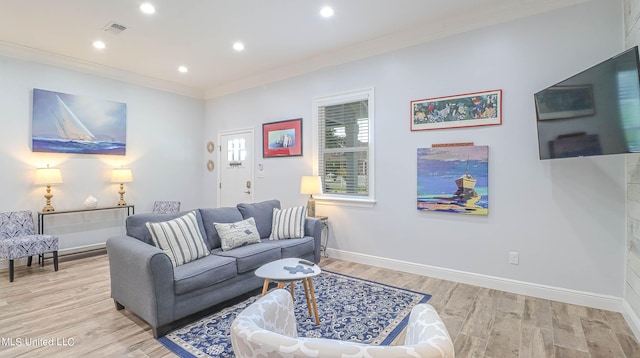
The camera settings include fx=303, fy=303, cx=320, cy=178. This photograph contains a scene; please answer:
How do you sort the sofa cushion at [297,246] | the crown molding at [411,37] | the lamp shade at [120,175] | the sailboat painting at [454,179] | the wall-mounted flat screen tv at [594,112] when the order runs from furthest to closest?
the lamp shade at [120,175] < the sofa cushion at [297,246] < the sailboat painting at [454,179] < the crown molding at [411,37] < the wall-mounted flat screen tv at [594,112]

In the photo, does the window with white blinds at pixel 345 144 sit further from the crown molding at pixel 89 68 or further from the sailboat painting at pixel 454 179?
the crown molding at pixel 89 68

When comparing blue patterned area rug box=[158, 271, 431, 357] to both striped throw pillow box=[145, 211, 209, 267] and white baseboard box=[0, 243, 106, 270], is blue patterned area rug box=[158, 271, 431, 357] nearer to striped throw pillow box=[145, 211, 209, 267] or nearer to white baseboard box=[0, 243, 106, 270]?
striped throw pillow box=[145, 211, 209, 267]

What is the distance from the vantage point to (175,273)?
244 cm

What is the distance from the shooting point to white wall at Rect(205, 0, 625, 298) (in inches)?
108

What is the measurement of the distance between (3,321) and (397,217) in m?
3.94

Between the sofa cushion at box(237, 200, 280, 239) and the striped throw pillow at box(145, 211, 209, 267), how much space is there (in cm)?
78

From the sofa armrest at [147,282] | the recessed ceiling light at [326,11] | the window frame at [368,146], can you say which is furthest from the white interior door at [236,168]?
the sofa armrest at [147,282]

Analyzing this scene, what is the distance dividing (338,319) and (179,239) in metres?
1.58

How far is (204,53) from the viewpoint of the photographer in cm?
438

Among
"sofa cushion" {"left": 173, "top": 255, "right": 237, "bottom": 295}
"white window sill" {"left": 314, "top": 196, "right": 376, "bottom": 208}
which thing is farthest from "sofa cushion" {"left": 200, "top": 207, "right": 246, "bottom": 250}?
"white window sill" {"left": 314, "top": 196, "right": 376, "bottom": 208}

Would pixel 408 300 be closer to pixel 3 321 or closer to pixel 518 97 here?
pixel 518 97

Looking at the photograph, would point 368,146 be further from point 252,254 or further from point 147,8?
point 147,8

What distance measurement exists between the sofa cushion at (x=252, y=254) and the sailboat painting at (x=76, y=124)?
3253mm

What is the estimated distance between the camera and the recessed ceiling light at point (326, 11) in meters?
3.19
